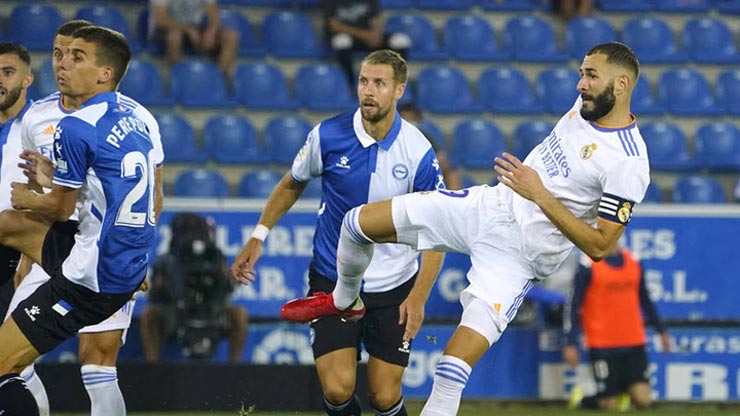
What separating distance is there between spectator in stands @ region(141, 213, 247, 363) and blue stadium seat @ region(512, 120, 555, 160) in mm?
3817

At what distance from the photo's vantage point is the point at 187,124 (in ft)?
43.5

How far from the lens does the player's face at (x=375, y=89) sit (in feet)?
23.6

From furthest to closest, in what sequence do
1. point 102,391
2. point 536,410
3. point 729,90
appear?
1. point 729,90
2. point 536,410
3. point 102,391

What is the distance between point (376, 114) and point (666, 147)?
7645mm

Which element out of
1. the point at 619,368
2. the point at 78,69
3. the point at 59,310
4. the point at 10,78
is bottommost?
the point at 619,368

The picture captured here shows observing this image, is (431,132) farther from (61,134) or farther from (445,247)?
(61,134)

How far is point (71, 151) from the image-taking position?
20.2ft

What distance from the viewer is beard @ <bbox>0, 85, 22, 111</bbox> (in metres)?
7.60

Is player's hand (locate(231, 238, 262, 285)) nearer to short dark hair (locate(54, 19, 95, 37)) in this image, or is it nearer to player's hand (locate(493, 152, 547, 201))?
short dark hair (locate(54, 19, 95, 37))

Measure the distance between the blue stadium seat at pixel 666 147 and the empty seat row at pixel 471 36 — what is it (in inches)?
43.9

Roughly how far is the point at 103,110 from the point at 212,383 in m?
4.36

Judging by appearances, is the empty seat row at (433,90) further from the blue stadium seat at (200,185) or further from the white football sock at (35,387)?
the white football sock at (35,387)

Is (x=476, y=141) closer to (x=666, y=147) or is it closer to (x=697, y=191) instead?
(x=666, y=147)

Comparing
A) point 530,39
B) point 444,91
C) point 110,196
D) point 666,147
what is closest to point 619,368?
point 666,147
